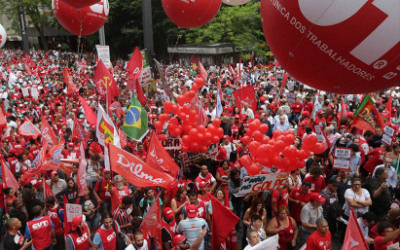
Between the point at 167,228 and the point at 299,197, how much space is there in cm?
237

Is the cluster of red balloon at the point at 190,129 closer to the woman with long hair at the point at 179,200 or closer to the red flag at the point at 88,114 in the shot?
the woman with long hair at the point at 179,200

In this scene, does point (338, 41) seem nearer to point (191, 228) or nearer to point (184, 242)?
point (184, 242)

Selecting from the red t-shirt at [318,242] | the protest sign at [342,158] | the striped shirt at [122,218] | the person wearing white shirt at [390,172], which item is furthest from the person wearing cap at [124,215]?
the person wearing white shirt at [390,172]

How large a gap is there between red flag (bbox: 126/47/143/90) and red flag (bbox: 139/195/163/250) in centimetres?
734

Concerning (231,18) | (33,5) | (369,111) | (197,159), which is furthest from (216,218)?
(33,5)

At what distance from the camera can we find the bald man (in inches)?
182

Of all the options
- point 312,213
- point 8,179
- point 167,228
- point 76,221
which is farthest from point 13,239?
point 312,213

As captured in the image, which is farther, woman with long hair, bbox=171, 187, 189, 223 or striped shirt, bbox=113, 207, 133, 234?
woman with long hair, bbox=171, 187, 189, 223

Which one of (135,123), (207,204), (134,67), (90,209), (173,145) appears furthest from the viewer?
(134,67)

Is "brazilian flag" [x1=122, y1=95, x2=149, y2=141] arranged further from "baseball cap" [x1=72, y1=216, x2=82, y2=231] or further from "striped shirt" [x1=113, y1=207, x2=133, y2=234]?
"baseball cap" [x1=72, y1=216, x2=82, y2=231]

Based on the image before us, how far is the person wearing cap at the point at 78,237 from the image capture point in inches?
176

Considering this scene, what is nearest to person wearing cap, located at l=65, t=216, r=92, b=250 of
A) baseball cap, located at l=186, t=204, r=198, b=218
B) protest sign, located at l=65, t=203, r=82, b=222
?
protest sign, located at l=65, t=203, r=82, b=222

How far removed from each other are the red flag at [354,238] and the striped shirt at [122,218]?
10.5ft

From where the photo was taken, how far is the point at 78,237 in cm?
454
